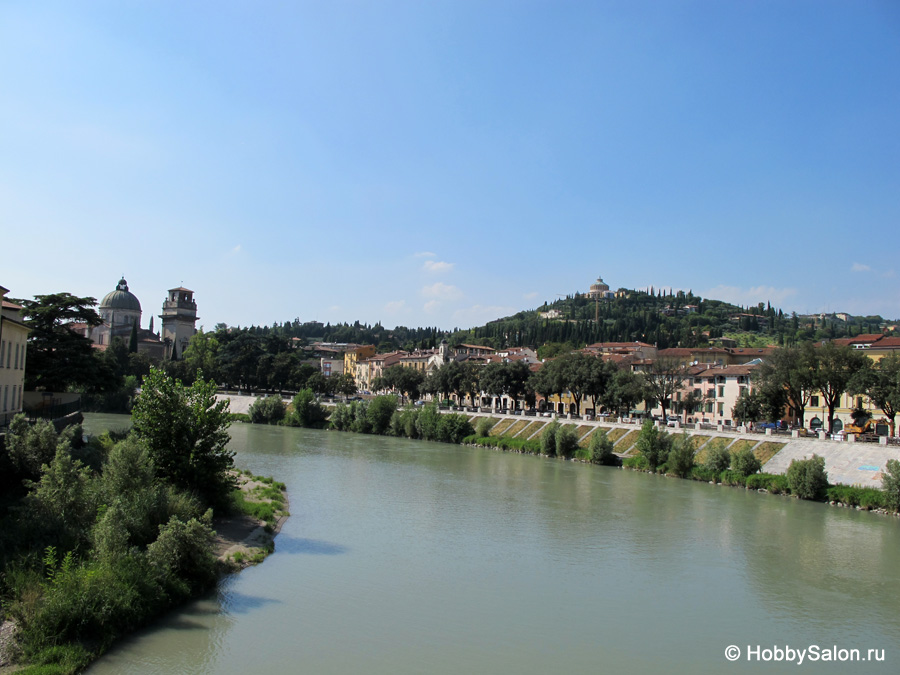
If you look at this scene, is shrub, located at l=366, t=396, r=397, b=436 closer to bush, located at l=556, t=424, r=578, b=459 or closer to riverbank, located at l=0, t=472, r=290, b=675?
bush, located at l=556, t=424, r=578, b=459

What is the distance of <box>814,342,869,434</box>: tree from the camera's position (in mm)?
42406

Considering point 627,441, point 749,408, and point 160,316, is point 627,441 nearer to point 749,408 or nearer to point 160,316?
point 749,408

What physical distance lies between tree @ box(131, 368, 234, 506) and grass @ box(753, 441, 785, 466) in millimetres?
28883

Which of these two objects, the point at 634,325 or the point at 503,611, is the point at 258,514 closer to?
the point at 503,611

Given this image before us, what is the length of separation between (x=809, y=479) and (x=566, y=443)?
18.0 m

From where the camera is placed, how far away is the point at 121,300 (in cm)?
12006

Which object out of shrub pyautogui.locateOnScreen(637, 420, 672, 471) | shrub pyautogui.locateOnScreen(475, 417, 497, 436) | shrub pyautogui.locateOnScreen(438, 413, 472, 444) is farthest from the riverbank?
shrub pyautogui.locateOnScreen(438, 413, 472, 444)

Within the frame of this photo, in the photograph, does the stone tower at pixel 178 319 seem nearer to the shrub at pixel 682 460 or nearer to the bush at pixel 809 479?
the shrub at pixel 682 460

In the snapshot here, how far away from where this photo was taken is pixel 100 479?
20062mm

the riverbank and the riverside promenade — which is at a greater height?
the riverside promenade

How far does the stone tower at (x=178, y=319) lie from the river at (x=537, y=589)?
95407mm

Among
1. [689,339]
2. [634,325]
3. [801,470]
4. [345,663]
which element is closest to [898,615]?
[345,663]

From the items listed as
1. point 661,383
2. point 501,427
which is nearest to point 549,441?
point 501,427

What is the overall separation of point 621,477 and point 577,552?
729 inches
